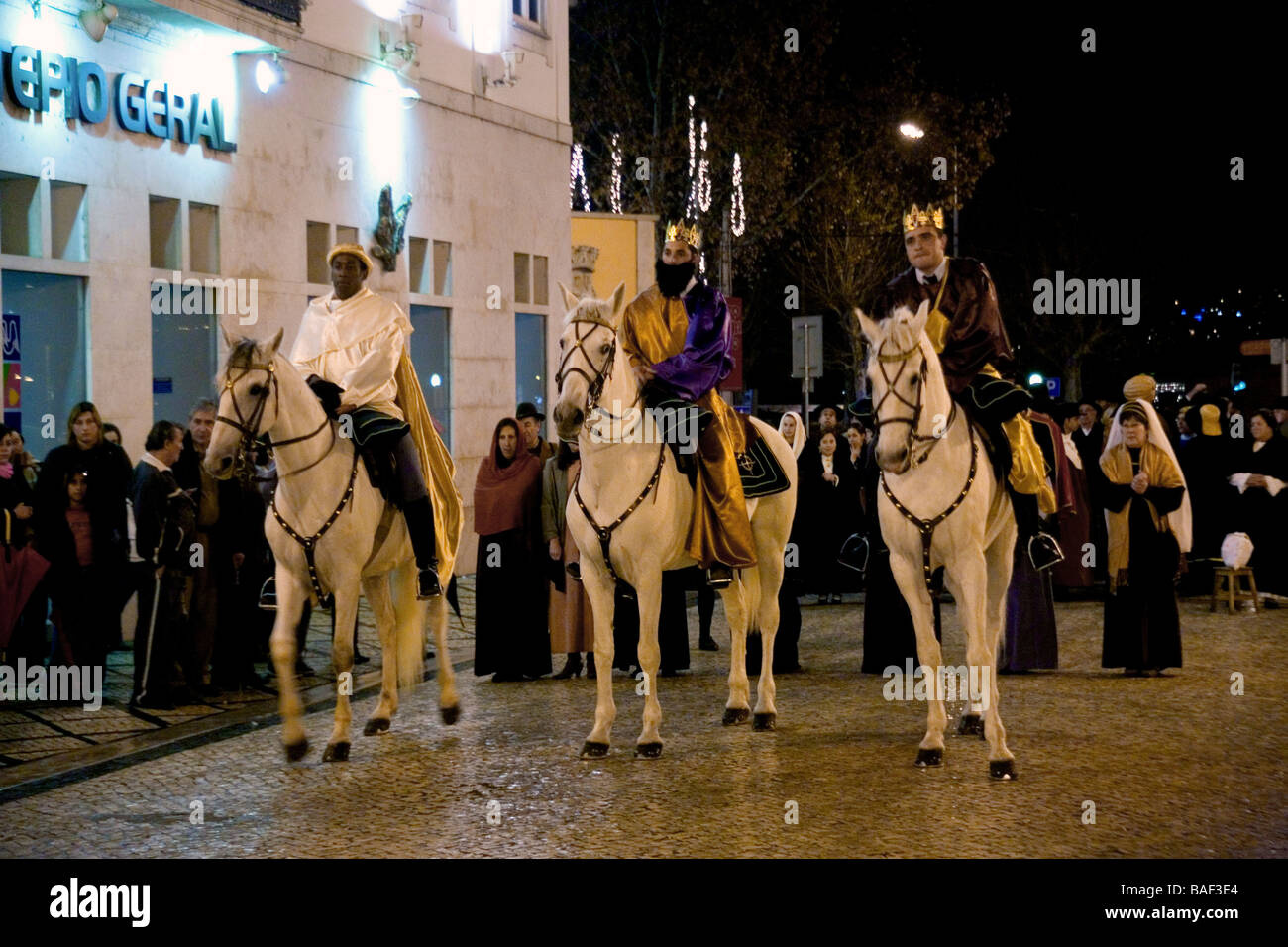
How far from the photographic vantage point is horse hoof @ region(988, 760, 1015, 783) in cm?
830

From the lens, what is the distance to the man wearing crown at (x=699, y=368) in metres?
9.49

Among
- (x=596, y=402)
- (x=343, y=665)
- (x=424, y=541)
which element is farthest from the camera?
(x=424, y=541)

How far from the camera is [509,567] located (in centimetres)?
1261

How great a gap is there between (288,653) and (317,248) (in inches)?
400

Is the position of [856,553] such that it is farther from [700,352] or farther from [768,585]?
[700,352]

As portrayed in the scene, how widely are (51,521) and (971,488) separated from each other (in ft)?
22.5

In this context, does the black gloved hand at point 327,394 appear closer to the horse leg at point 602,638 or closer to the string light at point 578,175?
the horse leg at point 602,638

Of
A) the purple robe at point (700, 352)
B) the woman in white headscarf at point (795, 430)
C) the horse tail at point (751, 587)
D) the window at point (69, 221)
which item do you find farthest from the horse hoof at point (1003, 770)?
the window at point (69, 221)

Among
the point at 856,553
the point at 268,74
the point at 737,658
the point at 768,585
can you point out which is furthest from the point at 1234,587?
the point at 268,74

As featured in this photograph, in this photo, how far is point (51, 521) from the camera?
11.6m

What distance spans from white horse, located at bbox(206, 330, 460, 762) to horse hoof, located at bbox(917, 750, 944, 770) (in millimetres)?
3273

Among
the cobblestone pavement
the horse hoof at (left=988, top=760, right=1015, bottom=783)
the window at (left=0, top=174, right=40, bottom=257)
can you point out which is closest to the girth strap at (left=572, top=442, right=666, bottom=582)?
the cobblestone pavement

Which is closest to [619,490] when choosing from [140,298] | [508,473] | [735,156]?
[508,473]

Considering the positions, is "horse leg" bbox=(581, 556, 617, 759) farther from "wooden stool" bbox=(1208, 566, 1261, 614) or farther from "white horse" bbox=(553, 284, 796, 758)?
"wooden stool" bbox=(1208, 566, 1261, 614)
